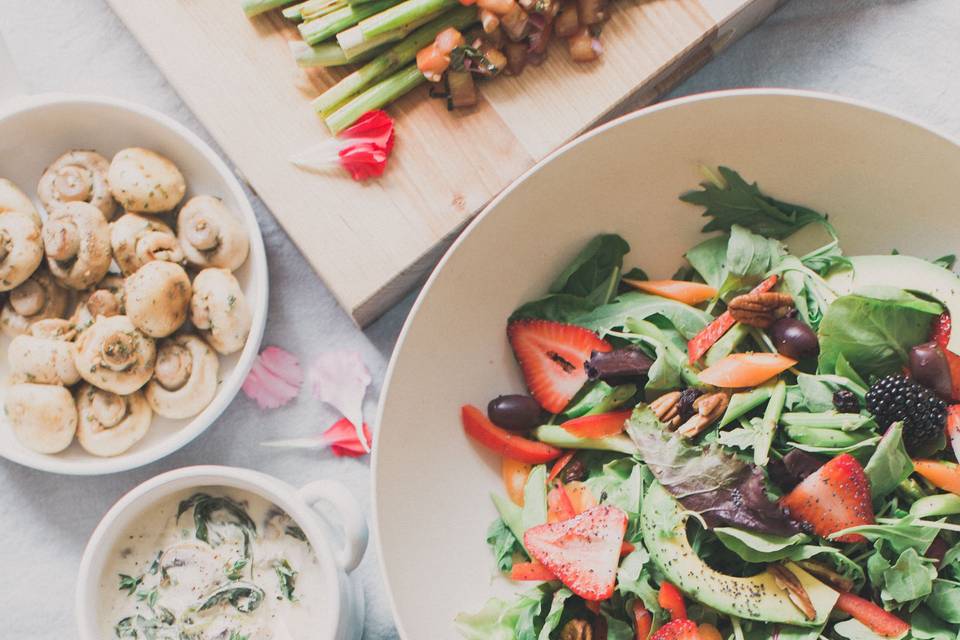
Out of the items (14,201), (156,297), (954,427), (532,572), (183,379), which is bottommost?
Result: (954,427)

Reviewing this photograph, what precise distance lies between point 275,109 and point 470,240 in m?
0.38

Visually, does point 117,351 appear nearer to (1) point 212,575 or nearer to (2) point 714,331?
(1) point 212,575

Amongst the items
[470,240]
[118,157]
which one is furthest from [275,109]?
[470,240]

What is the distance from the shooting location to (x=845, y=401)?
1138 mm

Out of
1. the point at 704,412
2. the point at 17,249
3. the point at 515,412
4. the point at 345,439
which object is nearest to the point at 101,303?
the point at 17,249

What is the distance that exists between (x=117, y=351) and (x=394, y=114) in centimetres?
52

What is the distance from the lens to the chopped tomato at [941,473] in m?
1.13

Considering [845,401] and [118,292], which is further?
[118,292]

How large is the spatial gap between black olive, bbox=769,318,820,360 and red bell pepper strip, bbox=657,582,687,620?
0.32m

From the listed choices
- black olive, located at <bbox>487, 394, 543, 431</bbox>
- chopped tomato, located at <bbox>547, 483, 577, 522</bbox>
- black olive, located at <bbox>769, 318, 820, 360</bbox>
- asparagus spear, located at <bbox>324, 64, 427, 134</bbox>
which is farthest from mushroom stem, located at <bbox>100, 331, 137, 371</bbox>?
black olive, located at <bbox>769, 318, 820, 360</bbox>

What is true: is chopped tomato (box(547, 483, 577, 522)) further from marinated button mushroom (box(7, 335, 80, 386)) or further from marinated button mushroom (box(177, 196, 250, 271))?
marinated button mushroom (box(7, 335, 80, 386))

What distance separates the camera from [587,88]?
1.34 metres

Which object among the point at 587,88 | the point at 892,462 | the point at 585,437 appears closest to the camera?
the point at 892,462

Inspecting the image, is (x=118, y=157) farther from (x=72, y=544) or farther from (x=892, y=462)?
(x=892, y=462)
